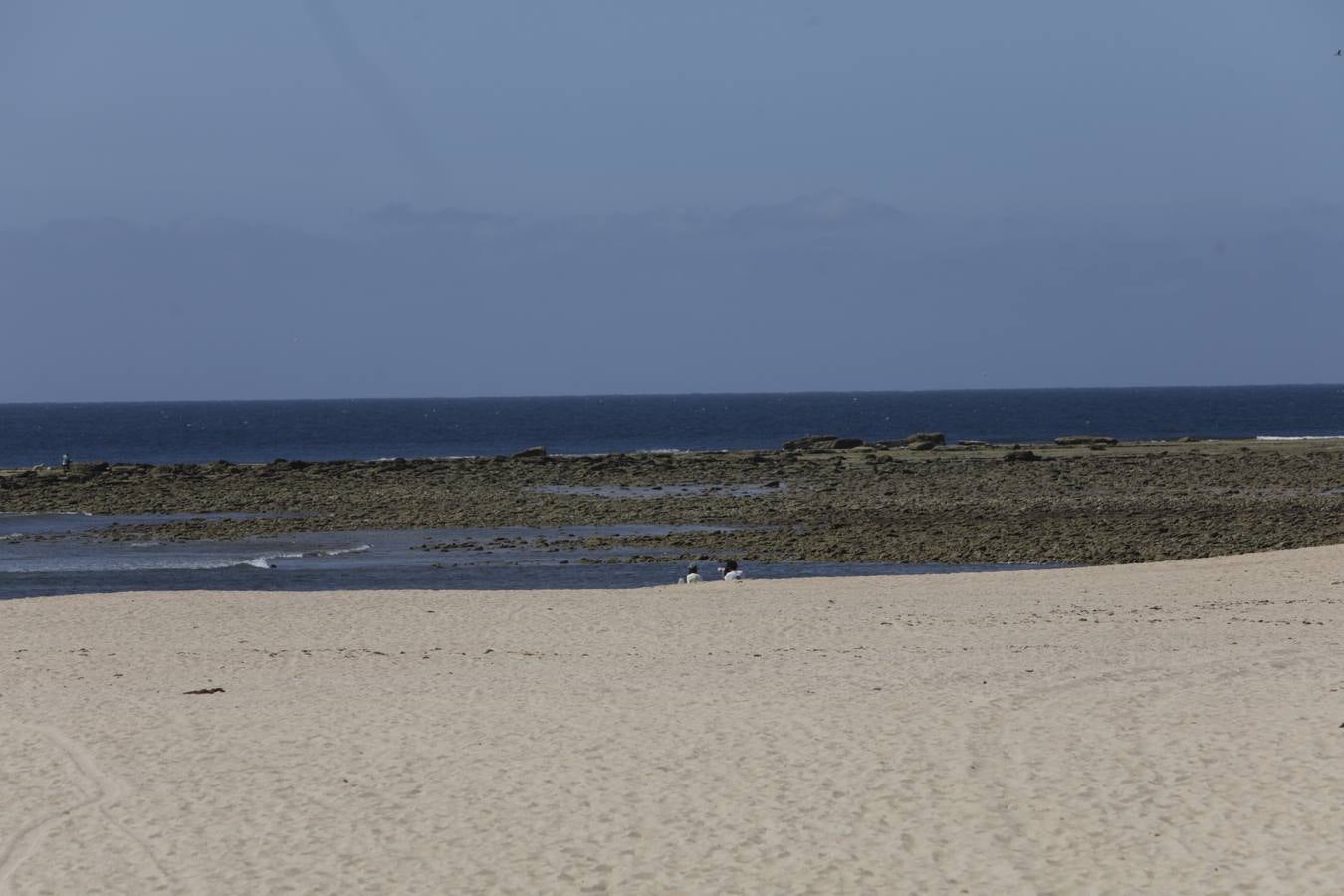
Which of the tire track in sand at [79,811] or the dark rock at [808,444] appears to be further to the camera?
the dark rock at [808,444]

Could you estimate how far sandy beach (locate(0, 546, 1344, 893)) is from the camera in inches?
390

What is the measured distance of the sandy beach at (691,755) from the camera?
9906mm

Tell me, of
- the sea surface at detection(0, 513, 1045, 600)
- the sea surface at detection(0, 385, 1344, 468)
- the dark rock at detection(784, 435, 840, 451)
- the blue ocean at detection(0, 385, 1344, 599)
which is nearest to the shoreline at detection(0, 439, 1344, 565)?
the sea surface at detection(0, 513, 1045, 600)

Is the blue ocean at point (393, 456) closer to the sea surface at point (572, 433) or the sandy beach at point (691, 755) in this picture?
the sea surface at point (572, 433)

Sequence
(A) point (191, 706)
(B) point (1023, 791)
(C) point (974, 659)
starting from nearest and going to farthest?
(B) point (1023, 791)
(A) point (191, 706)
(C) point (974, 659)

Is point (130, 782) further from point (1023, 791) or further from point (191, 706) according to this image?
point (1023, 791)

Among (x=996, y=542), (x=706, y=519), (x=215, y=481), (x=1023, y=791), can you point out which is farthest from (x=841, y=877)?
(x=215, y=481)

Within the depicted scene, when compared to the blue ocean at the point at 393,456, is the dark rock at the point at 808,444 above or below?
above

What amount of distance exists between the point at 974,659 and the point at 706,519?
23.1 meters

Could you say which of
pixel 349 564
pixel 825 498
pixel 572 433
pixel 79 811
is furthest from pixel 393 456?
pixel 79 811

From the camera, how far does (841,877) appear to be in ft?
31.4

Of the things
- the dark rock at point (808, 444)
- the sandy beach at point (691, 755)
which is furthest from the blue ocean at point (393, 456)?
the dark rock at point (808, 444)

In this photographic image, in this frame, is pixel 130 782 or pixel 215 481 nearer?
pixel 130 782

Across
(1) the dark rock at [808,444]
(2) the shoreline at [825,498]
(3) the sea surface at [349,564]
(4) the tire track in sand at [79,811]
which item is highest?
(1) the dark rock at [808,444]
